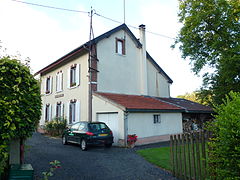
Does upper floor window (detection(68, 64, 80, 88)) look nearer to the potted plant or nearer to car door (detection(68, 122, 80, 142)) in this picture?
car door (detection(68, 122, 80, 142))

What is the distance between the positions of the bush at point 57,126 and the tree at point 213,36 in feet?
40.3

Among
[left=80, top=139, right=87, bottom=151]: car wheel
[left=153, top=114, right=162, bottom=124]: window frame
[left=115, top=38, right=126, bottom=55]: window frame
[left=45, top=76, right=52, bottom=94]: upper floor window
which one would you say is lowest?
[left=80, top=139, right=87, bottom=151]: car wheel

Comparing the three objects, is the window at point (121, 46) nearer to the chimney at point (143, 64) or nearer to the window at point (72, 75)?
the chimney at point (143, 64)

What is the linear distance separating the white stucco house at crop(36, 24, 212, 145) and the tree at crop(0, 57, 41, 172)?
7.46 metres

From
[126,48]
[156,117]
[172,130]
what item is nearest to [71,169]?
[156,117]

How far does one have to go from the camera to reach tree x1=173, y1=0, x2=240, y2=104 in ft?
51.1

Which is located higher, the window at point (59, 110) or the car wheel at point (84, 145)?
the window at point (59, 110)

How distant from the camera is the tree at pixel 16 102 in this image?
13.8 ft

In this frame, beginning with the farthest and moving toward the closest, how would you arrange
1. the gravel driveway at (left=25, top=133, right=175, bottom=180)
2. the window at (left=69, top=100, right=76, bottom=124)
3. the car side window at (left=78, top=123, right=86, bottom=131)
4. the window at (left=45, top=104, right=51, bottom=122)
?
the window at (left=45, top=104, right=51, bottom=122)
the window at (left=69, top=100, right=76, bottom=124)
the car side window at (left=78, top=123, right=86, bottom=131)
the gravel driveway at (left=25, top=133, right=175, bottom=180)

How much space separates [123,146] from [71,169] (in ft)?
17.6

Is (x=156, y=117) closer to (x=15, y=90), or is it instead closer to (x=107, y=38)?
(x=107, y=38)

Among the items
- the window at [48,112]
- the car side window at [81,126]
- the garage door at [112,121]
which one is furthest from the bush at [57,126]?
the car side window at [81,126]

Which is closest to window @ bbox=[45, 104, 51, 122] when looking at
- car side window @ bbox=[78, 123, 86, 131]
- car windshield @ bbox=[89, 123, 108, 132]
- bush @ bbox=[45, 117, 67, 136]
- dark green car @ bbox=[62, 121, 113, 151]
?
bush @ bbox=[45, 117, 67, 136]

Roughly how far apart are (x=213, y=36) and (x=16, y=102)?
1669 centimetres
